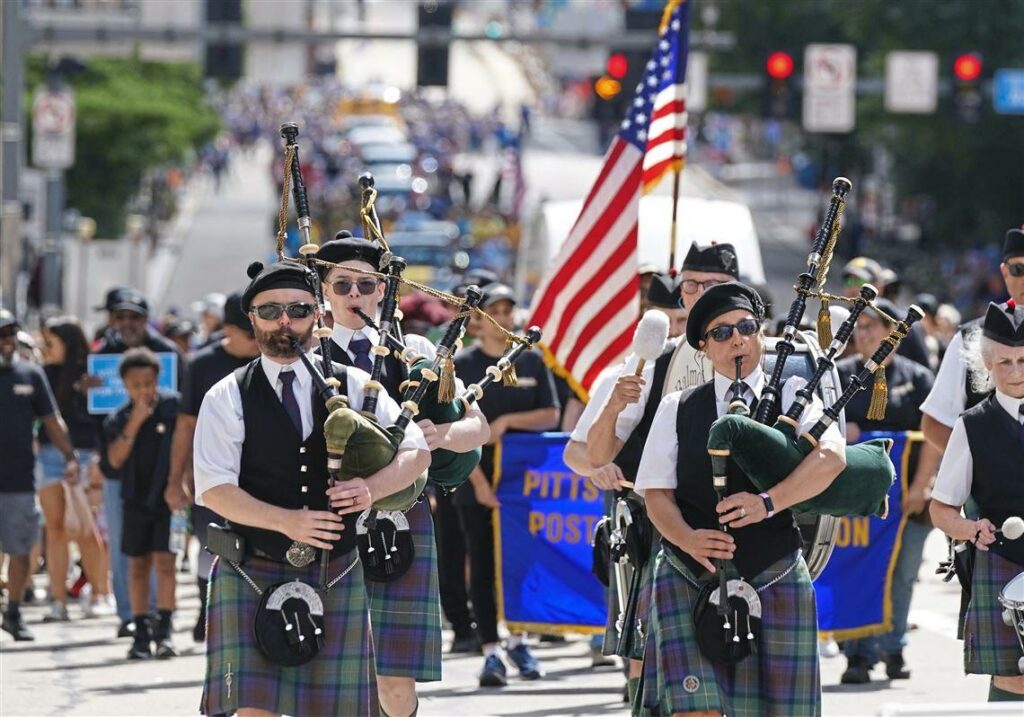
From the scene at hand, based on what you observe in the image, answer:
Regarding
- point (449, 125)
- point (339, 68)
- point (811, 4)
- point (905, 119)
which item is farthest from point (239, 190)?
point (339, 68)

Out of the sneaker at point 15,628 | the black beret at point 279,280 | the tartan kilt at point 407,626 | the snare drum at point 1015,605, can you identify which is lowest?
the sneaker at point 15,628

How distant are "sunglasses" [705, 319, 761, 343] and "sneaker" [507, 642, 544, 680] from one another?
460cm

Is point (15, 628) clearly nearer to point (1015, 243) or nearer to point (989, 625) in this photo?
point (1015, 243)

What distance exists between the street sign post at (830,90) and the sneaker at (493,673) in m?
24.1

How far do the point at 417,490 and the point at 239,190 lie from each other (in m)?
60.5

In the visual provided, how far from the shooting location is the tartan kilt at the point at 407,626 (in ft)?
25.8

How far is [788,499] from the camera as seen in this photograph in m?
6.80

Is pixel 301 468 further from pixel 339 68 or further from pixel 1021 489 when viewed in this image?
pixel 339 68

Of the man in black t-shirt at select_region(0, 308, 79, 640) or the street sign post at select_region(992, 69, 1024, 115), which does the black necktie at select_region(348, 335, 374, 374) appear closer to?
the man in black t-shirt at select_region(0, 308, 79, 640)

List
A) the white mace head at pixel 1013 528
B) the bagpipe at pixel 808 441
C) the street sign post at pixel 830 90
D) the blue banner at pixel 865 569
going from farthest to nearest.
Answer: the street sign post at pixel 830 90 → the blue banner at pixel 865 569 → the white mace head at pixel 1013 528 → the bagpipe at pixel 808 441

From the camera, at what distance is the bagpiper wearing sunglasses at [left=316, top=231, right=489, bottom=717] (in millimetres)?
7832

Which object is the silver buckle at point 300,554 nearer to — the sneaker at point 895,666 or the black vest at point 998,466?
the black vest at point 998,466

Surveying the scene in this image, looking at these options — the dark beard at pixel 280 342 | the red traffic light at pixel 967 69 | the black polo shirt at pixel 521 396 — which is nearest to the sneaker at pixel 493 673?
the black polo shirt at pixel 521 396

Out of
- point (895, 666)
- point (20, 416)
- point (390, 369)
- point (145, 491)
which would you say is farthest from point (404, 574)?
point (20, 416)
